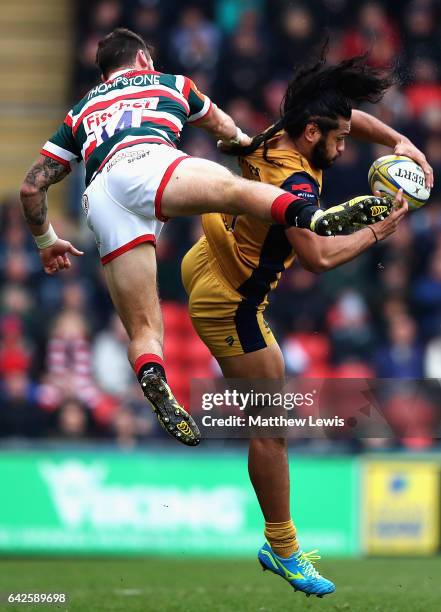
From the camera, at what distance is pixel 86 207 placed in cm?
688

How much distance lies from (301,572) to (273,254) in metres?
1.80

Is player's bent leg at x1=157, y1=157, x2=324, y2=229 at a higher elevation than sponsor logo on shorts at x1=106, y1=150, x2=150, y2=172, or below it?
below

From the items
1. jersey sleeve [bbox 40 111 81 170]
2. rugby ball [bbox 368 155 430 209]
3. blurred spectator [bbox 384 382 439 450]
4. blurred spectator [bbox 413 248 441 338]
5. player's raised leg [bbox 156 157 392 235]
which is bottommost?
blurred spectator [bbox 384 382 439 450]

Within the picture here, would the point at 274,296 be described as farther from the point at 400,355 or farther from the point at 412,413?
the point at 412,413

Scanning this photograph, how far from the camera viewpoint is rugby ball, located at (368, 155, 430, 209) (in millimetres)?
7055

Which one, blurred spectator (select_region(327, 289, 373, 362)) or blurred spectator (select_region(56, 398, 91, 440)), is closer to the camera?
blurred spectator (select_region(56, 398, 91, 440))

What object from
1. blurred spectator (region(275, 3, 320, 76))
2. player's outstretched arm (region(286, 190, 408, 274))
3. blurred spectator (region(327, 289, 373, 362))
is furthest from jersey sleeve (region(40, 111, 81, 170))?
blurred spectator (region(275, 3, 320, 76))

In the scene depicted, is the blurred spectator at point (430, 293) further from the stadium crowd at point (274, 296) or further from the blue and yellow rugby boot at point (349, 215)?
the blue and yellow rugby boot at point (349, 215)

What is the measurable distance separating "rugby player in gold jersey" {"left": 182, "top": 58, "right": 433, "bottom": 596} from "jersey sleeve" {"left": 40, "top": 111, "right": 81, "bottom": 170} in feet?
2.94

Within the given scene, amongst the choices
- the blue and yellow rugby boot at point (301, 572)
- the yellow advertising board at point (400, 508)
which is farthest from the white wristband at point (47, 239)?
the yellow advertising board at point (400, 508)

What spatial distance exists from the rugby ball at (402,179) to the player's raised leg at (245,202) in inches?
23.2

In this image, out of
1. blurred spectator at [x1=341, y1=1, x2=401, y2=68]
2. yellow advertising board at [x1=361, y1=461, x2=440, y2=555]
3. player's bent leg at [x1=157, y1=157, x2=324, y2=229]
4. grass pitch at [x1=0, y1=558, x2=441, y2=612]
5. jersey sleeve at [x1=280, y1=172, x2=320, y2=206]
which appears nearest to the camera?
player's bent leg at [x1=157, y1=157, x2=324, y2=229]

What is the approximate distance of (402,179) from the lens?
707 centimetres

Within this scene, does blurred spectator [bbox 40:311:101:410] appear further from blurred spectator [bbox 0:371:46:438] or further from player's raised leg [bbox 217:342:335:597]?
player's raised leg [bbox 217:342:335:597]
